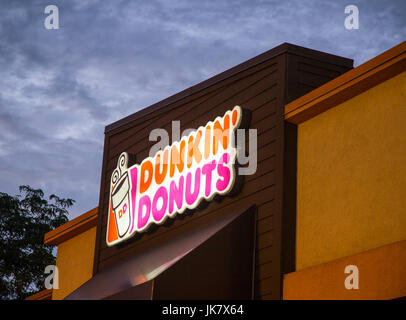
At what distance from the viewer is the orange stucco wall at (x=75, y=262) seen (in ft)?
50.8

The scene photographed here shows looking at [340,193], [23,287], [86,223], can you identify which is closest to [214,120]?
[340,193]

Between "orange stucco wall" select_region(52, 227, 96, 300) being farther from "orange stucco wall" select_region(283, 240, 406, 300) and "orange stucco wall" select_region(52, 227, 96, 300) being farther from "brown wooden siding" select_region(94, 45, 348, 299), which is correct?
"orange stucco wall" select_region(283, 240, 406, 300)

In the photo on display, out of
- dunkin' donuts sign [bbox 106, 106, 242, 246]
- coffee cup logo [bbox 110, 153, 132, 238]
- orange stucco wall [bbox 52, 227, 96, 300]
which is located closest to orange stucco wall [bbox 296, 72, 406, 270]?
dunkin' donuts sign [bbox 106, 106, 242, 246]

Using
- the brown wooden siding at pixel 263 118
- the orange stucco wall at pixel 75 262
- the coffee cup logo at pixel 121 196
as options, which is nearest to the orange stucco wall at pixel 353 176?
the brown wooden siding at pixel 263 118

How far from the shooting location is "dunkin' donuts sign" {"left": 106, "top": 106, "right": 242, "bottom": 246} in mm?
11336

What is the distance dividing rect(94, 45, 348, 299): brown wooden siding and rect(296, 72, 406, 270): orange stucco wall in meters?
0.37

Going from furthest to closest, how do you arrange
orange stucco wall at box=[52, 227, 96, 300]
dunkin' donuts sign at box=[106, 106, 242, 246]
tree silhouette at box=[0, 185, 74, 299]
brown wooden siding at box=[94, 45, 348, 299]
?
1. tree silhouette at box=[0, 185, 74, 299]
2. orange stucco wall at box=[52, 227, 96, 300]
3. dunkin' donuts sign at box=[106, 106, 242, 246]
4. brown wooden siding at box=[94, 45, 348, 299]

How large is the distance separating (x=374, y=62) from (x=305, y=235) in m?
2.66

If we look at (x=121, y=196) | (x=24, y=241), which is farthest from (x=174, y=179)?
(x=24, y=241)

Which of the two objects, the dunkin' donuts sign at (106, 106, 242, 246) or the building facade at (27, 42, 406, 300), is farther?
the dunkin' donuts sign at (106, 106, 242, 246)

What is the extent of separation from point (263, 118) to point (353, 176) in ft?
6.75

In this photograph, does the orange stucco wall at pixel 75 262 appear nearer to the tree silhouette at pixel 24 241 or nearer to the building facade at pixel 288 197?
the building facade at pixel 288 197

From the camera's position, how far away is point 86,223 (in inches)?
613
